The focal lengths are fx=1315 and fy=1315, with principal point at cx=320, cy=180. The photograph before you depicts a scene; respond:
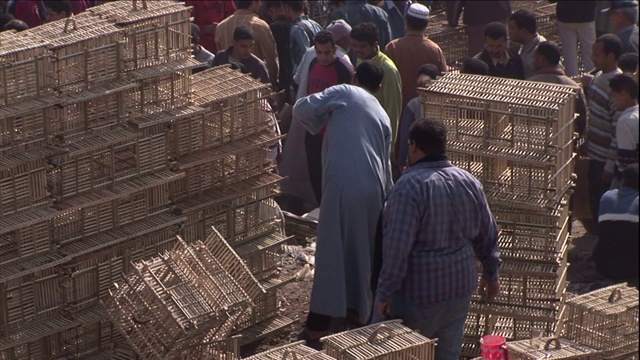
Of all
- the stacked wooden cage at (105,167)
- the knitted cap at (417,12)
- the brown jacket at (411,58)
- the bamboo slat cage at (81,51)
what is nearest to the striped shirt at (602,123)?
the brown jacket at (411,58)

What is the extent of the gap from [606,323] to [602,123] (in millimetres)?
3252

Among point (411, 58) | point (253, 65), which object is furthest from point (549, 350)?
point (411, 58)

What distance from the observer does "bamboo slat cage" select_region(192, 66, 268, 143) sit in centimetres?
910

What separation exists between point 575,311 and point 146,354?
267 cm

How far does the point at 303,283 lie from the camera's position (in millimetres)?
10344

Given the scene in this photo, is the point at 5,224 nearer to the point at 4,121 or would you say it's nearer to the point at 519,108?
the point at 4,121

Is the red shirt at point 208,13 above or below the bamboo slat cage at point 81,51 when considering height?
below

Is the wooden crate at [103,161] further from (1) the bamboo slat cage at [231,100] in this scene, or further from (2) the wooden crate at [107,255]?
(1) the bamboo slat cage at [231,100]

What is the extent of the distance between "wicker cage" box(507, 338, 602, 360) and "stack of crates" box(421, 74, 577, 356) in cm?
97

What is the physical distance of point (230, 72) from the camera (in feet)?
31.3

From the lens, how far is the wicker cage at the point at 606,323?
26.3 feet

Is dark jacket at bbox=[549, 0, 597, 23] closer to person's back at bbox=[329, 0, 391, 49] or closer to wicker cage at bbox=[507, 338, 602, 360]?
person's back at bbox=[329, 0, 391, 49]

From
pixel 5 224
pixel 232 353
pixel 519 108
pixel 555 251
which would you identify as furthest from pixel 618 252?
pixel 5 224

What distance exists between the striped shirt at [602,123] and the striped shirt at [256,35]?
10.6 ft
